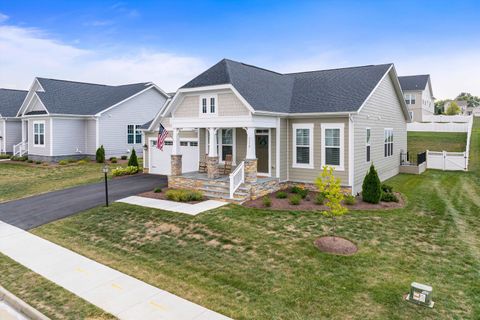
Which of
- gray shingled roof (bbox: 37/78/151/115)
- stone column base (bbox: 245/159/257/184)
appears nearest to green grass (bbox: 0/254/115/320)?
stone column base (bbox: 245/159/257/184)

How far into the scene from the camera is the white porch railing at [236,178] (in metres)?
14.1

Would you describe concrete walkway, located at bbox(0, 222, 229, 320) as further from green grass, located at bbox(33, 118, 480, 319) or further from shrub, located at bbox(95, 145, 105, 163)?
shrub, located at bbox(95, 145, 105, 163)

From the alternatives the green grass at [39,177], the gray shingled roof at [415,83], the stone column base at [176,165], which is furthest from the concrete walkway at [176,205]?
the gray shingled roof at [415,83]

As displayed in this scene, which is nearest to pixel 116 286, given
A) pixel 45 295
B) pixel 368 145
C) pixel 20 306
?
pixel 45 295

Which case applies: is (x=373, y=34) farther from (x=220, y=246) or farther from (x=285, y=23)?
(x=220, y=246)

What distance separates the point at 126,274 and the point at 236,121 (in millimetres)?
8632

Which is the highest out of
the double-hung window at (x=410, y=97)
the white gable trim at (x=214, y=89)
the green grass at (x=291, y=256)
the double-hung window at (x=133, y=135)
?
the double-hung window at (x=410, y=97)

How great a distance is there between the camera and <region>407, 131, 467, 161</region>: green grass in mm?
30156

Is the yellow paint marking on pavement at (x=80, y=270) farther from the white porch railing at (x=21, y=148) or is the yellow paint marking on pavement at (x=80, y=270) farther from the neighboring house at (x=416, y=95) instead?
the neighboring house at (x=416, y=95)

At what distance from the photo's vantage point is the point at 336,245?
29.5ft

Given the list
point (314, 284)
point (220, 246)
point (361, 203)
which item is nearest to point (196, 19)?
point (361, 203)

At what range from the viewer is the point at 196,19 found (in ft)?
72.9

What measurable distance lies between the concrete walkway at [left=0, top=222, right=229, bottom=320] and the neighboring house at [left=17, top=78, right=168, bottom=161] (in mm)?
20258

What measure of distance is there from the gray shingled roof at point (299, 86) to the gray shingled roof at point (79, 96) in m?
17.2
